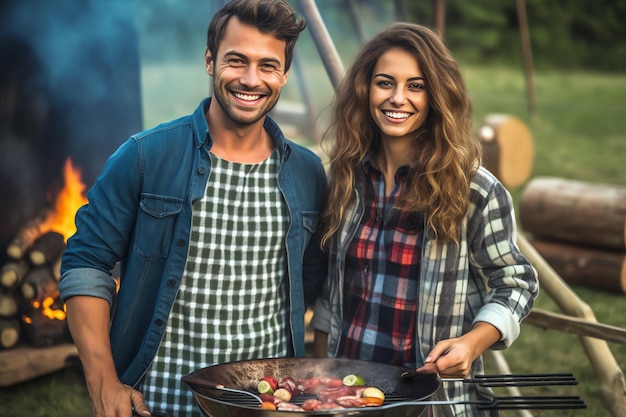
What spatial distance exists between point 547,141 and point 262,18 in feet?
43.0

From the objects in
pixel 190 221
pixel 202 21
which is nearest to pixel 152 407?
pixel 190 221

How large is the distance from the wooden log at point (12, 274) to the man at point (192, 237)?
2.48 metres

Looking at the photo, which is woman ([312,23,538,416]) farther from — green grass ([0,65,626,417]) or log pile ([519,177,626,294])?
log pile ([519,177,626,294])

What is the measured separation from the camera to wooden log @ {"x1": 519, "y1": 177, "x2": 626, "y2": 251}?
24.9 ft

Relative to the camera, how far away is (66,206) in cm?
540

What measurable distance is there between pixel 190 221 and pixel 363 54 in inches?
36.7

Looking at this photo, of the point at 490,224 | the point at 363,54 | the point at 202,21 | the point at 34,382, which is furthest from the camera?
the point at 202,21

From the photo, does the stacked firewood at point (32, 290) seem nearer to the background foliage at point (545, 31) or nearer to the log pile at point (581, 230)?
the log pile at point (581, 230)

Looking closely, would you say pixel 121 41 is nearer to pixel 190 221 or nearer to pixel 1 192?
pixel 1 192

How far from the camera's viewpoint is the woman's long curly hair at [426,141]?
2949 millimetres

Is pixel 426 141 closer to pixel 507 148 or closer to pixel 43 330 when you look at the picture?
pixel 43 330

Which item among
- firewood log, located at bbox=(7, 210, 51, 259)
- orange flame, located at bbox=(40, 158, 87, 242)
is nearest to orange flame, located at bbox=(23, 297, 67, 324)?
firewood log, located at bbox=(7, 210, 51, 259)

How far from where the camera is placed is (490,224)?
293cm

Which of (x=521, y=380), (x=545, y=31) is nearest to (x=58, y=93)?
(x=521, y=380)
